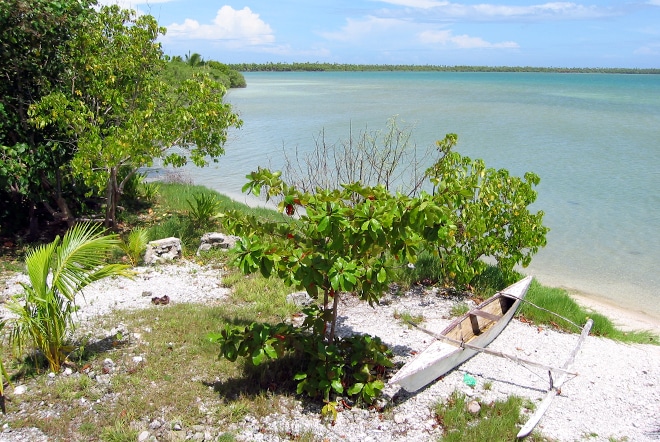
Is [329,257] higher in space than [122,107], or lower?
lower

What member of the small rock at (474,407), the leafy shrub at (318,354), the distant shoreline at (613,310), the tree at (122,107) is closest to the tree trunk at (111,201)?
the tree at (122,107)

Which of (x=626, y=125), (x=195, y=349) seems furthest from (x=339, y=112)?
(x=195, y=349)

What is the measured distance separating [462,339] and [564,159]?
1896 centimetres

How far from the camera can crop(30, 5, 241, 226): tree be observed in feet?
30.1

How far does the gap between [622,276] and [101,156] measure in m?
10.4

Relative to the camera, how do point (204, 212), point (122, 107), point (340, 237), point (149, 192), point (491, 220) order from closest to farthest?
point (340, 237) → point (491, 220) → point (122, 107) → point (204, 212) → point (149, 192)

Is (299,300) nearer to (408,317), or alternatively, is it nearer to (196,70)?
(408,317)

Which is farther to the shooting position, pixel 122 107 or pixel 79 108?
pixel 122 107

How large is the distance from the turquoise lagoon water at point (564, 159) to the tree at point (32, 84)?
22.7ft

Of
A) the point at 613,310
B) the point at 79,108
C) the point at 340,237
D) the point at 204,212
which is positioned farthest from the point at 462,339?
the point at 79,108

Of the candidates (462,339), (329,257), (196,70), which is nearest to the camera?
(329,257)

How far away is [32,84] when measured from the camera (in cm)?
993

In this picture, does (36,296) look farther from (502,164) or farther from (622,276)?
(502,164)

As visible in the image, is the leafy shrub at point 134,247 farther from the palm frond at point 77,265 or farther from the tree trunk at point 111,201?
the palm frond at point 77,265
